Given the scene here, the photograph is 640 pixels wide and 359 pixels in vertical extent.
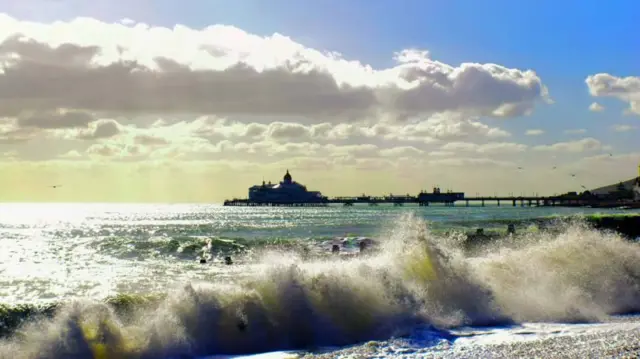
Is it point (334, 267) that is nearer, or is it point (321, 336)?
point (321, 336)

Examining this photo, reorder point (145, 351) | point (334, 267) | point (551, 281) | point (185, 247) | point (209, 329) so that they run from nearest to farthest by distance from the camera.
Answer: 1. point (145, 351)
2. point (209, 329)
3. point (334, 267)
4. point (551, 281)
5. point (185, 247)

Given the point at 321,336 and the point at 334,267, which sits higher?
the point at 334,267

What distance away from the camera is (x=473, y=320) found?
14.6 metres

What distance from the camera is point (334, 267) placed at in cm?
1630

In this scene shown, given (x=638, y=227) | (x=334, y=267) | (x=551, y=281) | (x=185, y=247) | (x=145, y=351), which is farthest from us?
(x=638, y=227)

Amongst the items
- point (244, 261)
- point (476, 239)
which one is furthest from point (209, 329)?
point (476, 239)

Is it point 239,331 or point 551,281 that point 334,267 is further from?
point 551,281

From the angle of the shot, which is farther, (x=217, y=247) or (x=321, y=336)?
(x=217, y=247)

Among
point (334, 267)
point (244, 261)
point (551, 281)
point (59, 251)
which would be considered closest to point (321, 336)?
point (334, 267)

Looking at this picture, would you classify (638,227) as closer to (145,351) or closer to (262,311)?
(262,311)

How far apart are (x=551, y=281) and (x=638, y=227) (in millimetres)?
32767

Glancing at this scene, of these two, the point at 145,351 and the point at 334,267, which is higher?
the point at 334,267

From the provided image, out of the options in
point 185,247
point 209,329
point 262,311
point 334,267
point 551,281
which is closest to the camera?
point 209,329

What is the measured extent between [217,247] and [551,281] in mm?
25758
